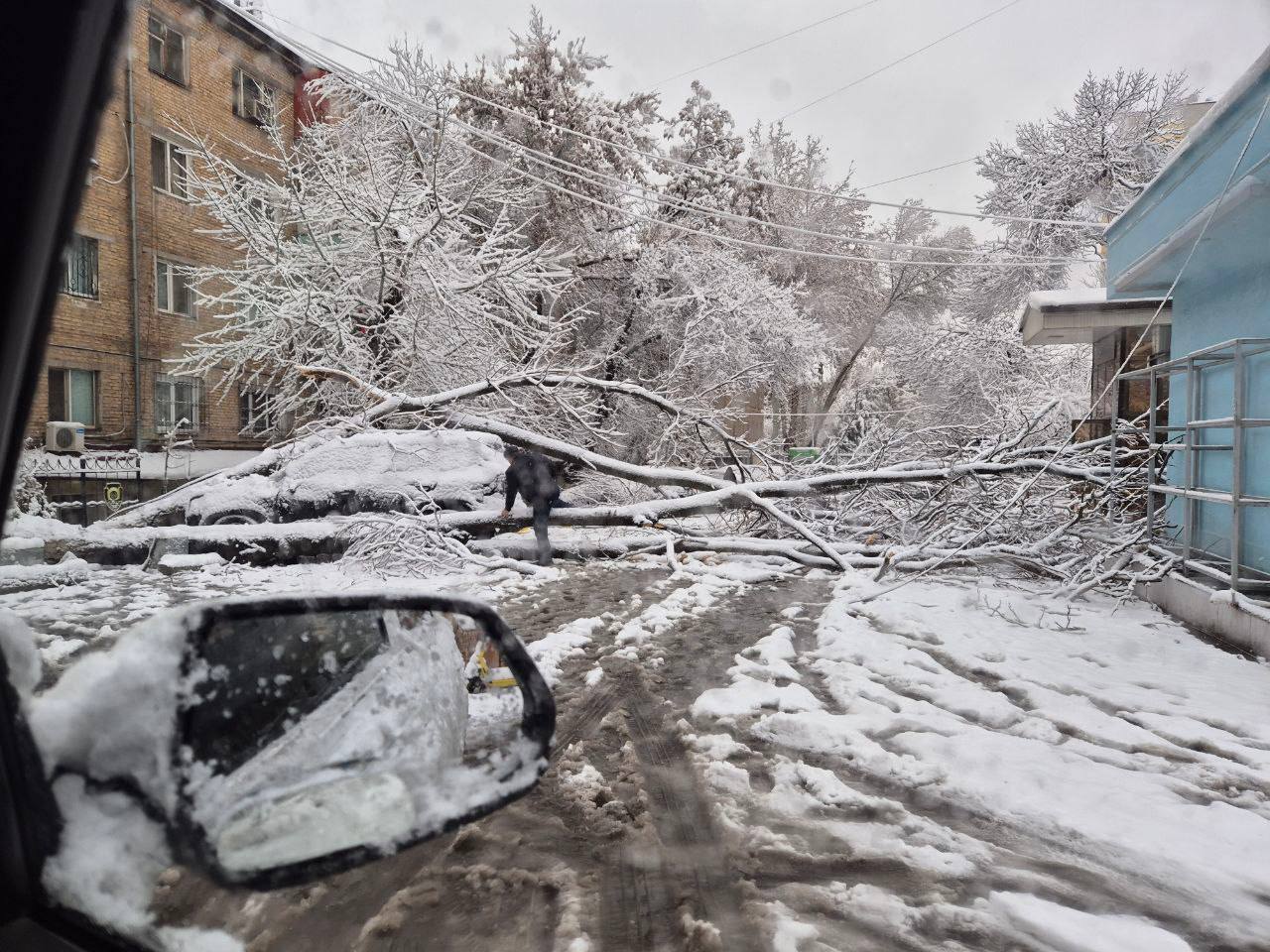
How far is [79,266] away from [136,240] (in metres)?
1.11

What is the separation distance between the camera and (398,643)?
138 cm

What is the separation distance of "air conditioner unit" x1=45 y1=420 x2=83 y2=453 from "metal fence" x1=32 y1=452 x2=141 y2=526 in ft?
0.07

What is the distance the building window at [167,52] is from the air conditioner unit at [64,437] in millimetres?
1619

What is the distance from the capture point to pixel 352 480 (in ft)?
28.3

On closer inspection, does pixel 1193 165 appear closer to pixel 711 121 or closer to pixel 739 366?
pixel 739 366

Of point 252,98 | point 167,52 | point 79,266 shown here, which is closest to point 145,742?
point 79,266

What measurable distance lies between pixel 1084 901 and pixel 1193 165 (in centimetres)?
671

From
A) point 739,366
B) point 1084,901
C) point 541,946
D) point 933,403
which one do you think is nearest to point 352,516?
point 541,946

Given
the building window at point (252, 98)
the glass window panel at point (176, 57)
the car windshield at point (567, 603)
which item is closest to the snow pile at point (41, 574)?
the car windshield at point (567, 603)

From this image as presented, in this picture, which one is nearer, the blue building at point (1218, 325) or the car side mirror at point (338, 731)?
the car side mirror at point (338, 731)

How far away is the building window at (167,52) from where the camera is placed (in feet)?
9.47

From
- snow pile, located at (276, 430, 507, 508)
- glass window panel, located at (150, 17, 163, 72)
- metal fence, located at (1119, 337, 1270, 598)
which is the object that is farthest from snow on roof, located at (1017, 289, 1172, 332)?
glass window panel, located at (150, 17, 163, 72)

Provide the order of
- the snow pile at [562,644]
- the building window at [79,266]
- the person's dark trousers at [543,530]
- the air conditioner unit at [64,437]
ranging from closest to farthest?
the building window at [79,266], the air conditioner unit at [64,437], the snow pile at [562,644], the person's dark trousers at [543,530]

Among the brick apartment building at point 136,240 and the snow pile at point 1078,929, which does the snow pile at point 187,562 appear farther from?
the snow pile at point 1078,929
